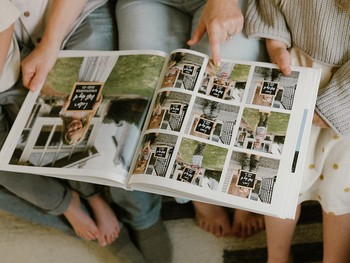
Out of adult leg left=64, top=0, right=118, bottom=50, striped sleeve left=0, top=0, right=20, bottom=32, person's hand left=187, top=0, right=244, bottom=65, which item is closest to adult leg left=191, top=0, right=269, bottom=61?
person's hand left=187, top=0, right=244, bottom=65

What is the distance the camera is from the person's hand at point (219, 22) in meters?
0.81

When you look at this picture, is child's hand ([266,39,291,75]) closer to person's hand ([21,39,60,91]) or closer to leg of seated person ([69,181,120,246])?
person's hand ([21,39,60,91])

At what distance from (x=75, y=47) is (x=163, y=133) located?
0.32 meters

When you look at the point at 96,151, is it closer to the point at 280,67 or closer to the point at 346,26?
the point at 280,67

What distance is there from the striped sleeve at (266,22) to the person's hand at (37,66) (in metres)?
0.38

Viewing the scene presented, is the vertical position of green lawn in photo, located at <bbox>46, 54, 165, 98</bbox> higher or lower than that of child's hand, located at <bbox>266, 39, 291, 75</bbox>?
lower

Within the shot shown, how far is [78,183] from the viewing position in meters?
1.06

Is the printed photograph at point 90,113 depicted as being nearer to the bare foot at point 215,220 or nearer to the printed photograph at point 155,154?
the printed photograph at point 155,154

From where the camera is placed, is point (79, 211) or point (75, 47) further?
point (79, 211)

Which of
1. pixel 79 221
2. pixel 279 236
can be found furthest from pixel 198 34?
pixel 79 221

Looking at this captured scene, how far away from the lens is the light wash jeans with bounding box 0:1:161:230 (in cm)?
90

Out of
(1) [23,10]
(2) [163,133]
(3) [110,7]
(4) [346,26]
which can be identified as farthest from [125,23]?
(4) [346,26]

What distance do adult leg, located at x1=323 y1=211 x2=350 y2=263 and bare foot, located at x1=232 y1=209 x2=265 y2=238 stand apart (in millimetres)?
224

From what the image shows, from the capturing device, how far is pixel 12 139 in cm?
79
